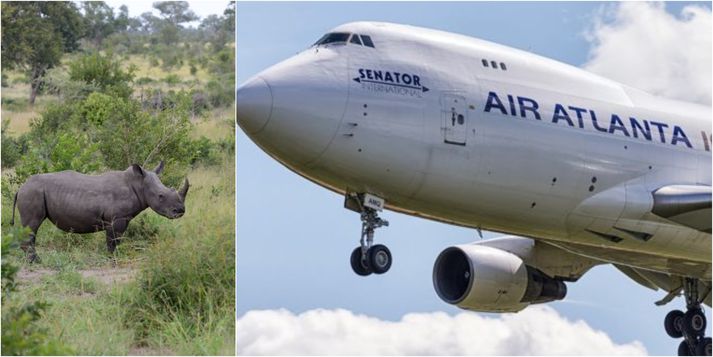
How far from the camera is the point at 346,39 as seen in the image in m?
21.4

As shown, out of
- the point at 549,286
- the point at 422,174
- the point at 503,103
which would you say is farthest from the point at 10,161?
the point at 549,286

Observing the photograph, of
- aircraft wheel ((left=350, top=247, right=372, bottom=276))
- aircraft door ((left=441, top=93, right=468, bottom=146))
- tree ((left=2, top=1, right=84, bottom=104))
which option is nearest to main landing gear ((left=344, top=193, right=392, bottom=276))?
aircraft wheel ((left=350, top=247, right=372, bottom=276))

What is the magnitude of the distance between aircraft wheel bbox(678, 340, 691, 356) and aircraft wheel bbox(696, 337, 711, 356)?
0.70 feet

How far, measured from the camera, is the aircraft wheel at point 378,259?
800 inches

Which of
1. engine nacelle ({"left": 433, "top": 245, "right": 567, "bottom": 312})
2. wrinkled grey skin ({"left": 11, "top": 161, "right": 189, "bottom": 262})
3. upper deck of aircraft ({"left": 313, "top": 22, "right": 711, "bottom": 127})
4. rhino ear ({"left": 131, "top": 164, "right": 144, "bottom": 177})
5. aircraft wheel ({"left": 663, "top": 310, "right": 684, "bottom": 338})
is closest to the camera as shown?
wrinkled grey skin ({"left": 11, "top": 161, "right": 189, "bottom": 262})

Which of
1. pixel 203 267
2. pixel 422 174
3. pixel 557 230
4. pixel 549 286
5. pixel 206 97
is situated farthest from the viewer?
pixel 549 286

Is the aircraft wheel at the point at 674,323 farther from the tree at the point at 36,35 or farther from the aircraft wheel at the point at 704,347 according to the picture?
the tree at the point at 36,35

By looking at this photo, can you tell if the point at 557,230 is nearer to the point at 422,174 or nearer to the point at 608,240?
the point at 608,240

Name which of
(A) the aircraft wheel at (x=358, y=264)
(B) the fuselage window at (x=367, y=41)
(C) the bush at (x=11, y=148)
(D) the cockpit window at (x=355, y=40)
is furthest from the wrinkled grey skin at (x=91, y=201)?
(B) the fuselage window at (x=367, y=41)

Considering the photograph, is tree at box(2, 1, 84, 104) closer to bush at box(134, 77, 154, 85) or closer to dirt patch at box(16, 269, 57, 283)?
bush at box(134, 77, 154, 85)

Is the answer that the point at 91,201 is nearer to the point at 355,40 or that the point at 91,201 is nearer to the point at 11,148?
the point at 11,148

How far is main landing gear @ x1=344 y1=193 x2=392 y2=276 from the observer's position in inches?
803

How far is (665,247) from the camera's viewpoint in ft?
79.9

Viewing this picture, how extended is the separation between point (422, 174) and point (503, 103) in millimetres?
1980
